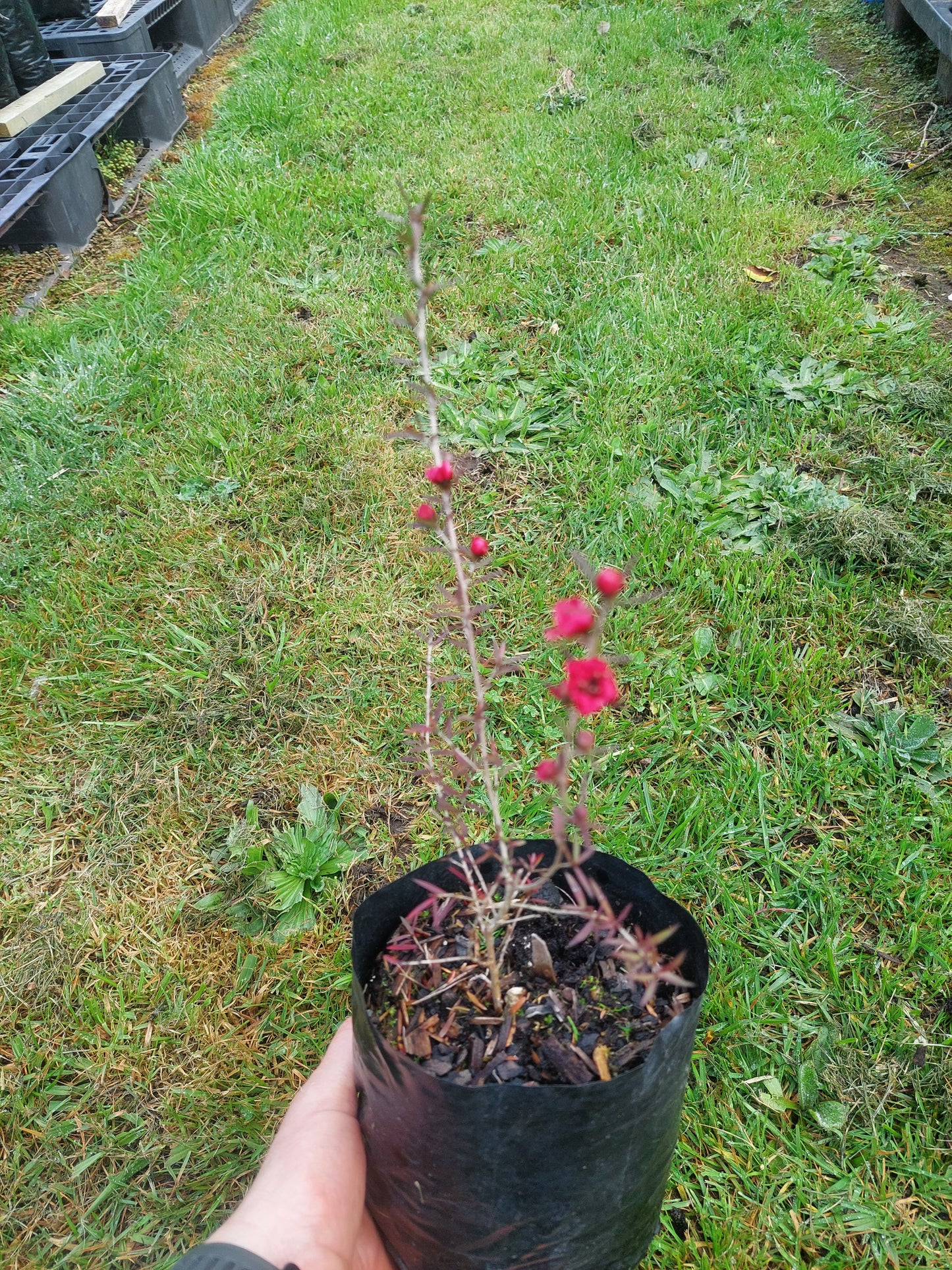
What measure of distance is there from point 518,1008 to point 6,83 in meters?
5.75

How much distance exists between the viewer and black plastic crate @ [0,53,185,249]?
4254mm

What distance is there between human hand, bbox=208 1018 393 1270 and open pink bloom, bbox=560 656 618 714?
36.3 inches

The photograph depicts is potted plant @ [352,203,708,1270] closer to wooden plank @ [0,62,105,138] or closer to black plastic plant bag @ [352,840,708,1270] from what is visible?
black plastic plant bag @ [352,840,708,1270]

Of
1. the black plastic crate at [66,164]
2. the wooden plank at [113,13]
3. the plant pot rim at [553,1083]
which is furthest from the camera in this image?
the wooden plank at [113,13]

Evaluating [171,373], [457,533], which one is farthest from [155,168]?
[457,533]

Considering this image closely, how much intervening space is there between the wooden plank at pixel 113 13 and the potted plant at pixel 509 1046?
19.4ft

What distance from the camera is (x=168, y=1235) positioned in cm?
169

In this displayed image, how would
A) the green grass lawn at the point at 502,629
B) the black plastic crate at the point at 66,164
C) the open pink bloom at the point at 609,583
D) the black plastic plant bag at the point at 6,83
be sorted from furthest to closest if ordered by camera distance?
the black plastic plant bag at the point at 6,83, the black plastic crate at the point at 66,164, the green grass lawn at the point at 502,629, the open pink bloom at the point at 609,583

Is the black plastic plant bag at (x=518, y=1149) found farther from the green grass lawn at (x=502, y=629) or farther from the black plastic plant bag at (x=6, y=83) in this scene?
the black plastic plant bag at (x=6, y=83)

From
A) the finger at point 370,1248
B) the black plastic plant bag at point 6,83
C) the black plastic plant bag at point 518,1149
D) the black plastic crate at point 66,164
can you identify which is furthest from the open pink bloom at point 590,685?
the black plastic plant bag at point 6,83

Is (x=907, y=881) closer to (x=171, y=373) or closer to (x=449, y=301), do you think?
(x=449, y=301)

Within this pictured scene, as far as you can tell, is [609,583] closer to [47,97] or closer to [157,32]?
[47,97]

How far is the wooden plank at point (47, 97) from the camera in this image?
15.1 ft

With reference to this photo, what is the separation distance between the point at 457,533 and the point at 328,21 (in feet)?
18.7
